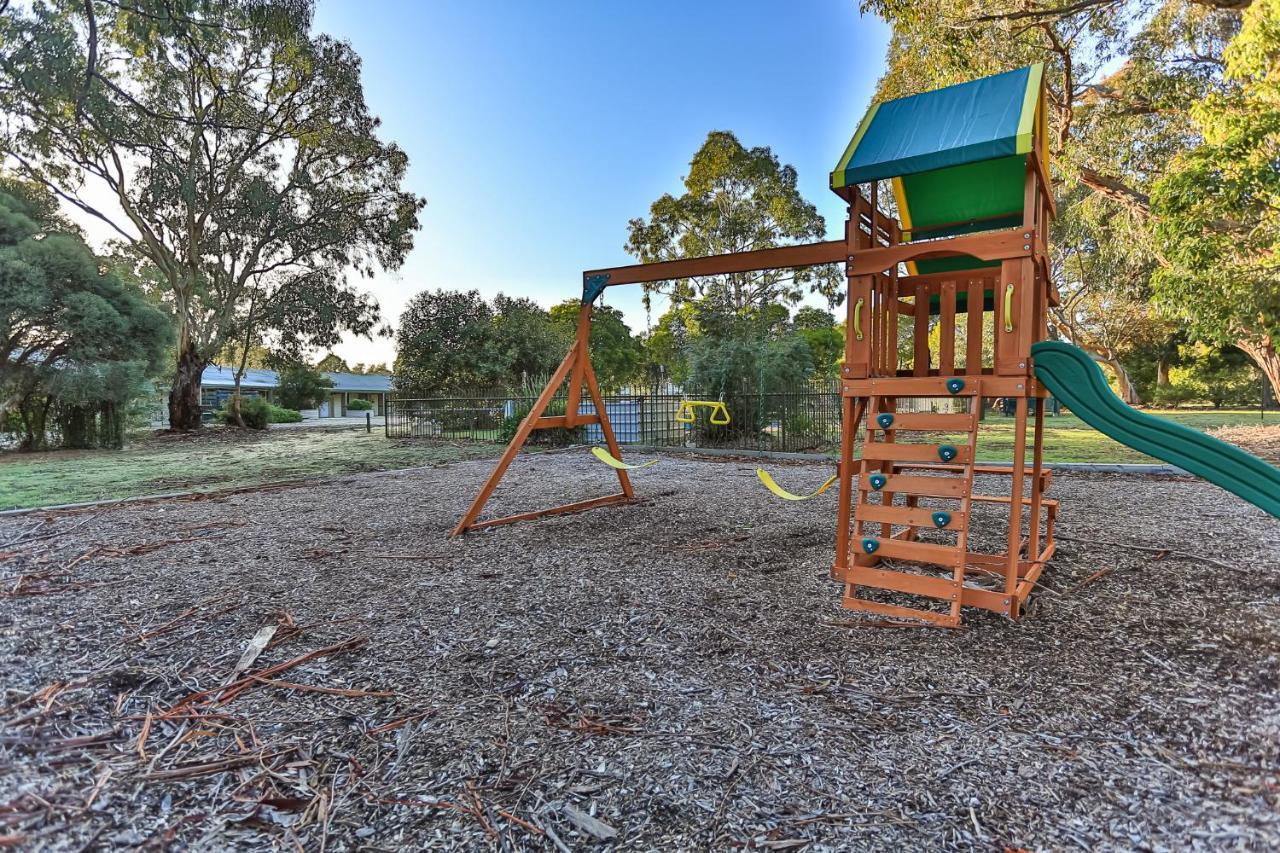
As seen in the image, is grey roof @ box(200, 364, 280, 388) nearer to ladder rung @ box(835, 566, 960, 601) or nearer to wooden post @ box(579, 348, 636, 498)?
wooden post @ box(579, 348, 636, 498)

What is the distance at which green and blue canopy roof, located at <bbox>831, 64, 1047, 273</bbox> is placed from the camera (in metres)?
2.98

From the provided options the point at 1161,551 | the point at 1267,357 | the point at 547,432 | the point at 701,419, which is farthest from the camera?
the point at 1267,357

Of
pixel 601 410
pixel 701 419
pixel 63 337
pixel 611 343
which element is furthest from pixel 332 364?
pixel 601 410

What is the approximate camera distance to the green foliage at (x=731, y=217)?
18.3 metres

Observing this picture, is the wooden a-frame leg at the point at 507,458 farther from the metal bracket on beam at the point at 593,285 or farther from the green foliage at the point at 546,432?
the green foliage at the point at 546,432

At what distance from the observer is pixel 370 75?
51.8ft

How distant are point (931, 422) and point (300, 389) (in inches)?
1398

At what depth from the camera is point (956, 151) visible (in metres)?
2.98

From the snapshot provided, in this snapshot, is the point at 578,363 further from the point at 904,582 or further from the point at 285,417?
the point at 285,417

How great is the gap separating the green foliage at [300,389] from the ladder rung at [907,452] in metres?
34.1

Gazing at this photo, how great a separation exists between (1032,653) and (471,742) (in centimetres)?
228

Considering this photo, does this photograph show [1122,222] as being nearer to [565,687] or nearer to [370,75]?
[565,687]

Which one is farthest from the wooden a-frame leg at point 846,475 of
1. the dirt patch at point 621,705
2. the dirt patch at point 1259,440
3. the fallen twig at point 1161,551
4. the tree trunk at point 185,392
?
the tree trunk at point 185,392

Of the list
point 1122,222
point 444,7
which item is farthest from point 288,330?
Result: point 1122,222
